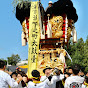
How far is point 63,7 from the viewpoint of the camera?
8969 millimetres

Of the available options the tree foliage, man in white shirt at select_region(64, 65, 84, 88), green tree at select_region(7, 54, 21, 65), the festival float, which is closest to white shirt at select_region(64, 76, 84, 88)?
man in white shirt at select_region(64, 65, 84, 88)

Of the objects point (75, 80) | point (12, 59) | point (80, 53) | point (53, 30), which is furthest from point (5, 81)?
point (12, 59)

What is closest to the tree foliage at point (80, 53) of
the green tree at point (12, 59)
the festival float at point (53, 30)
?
the festival float at point (53, 30)

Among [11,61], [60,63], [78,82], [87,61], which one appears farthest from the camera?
[11,61]

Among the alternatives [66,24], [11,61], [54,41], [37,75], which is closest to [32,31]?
[54,41]

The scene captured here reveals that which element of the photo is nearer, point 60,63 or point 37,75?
point 37,75

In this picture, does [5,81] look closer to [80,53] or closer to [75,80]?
[75,80]

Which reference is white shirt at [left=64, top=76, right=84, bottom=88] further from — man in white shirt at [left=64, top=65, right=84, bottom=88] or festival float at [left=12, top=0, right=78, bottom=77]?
festival float at [left=12, top=0, right=78, bottom=77]

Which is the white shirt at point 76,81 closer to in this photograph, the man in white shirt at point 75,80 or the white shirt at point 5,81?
the man in white shirt at point 75,80

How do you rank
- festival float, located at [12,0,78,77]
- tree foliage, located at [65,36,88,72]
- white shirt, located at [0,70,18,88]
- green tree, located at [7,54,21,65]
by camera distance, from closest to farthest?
white shirt, located at [0,70,18,88], festival float, located at [12,0,78,77], tree foliage, located at [65,36,88,72], green tree, located at [7,54,21,65]

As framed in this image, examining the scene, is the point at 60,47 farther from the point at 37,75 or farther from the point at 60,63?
the point at 37,75

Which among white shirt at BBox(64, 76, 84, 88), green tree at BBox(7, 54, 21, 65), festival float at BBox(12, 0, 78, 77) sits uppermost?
festival float at BBox(12, 0, 78, 77)

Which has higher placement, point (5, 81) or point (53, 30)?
point (53, 30)

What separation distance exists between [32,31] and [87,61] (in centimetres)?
1278
